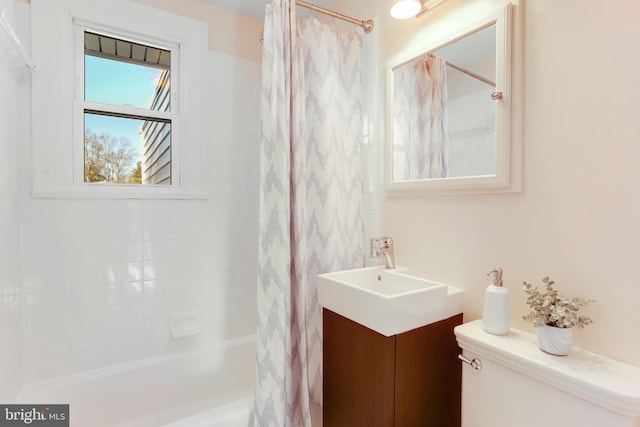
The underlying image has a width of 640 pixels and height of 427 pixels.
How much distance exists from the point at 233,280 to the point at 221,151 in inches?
34.2

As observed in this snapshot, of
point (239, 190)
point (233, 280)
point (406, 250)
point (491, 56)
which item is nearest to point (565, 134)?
point (491, 56)

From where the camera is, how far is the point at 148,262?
6.18ft

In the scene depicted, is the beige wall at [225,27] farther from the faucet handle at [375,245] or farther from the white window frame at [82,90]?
the faucet handle at [375,245]

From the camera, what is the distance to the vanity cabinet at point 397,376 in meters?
1.12

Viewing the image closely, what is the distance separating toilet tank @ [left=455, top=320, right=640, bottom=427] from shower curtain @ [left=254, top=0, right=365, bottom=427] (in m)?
0.71

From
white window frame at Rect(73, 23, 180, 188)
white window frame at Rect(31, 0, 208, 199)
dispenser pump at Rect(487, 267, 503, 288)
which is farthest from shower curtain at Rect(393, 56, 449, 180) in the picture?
white window frame at Rect(73, 23, 180, 188)

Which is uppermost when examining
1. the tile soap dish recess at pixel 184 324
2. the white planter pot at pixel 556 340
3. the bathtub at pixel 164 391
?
the white planter pot at pixel 556 340

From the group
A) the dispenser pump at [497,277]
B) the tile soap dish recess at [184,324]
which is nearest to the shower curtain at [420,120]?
the dispenser pump at [497,277]

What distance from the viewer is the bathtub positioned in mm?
1555

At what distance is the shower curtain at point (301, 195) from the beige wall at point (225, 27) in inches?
27.9

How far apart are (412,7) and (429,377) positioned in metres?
1.50

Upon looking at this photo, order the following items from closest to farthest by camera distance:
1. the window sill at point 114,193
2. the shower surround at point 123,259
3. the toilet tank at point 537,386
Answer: the toilet tank at point 537,386 < the shower surround at point 123,259 < the window sill at point 114,193

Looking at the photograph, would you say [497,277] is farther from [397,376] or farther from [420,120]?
[420,120]

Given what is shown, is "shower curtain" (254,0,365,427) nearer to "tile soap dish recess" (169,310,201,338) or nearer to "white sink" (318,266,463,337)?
"white sink" (318,266,463,337)
